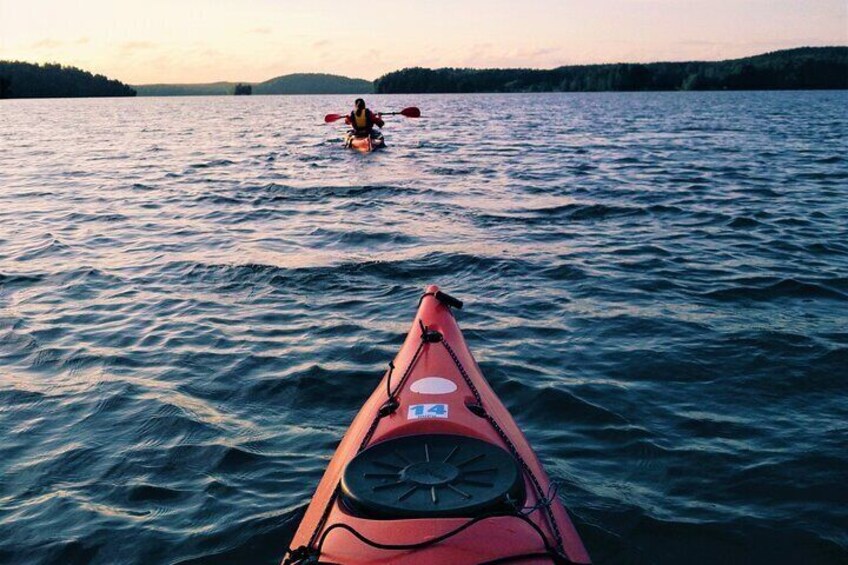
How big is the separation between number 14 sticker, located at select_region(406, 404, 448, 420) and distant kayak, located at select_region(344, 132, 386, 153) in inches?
835

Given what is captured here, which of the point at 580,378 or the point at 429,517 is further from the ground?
the point at 429,517

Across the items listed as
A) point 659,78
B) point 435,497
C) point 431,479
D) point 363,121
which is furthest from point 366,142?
point 659,78

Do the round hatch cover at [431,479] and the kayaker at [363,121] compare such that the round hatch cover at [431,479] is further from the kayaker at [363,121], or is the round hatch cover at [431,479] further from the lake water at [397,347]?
the kayaker at [363,121]

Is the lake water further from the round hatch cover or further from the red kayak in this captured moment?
the round hatch cover

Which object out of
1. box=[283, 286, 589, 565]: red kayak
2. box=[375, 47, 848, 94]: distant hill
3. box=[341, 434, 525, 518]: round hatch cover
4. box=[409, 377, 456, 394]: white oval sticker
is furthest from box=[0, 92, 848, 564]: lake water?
box=[375, 47, 848, 94]: distant hill

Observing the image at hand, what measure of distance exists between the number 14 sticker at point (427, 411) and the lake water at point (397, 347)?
112cm

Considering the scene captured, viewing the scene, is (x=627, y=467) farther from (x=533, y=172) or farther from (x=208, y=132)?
(x=208, y=132)

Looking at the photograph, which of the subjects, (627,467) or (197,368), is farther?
(197,368)

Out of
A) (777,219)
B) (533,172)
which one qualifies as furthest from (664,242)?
(533,172)

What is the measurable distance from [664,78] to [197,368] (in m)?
160

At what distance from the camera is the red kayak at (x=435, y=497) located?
2.85 m

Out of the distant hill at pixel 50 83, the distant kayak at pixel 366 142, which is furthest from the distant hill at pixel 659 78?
the distant kayak at pixel 366 142

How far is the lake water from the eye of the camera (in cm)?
444

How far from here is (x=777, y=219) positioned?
1253 cm
